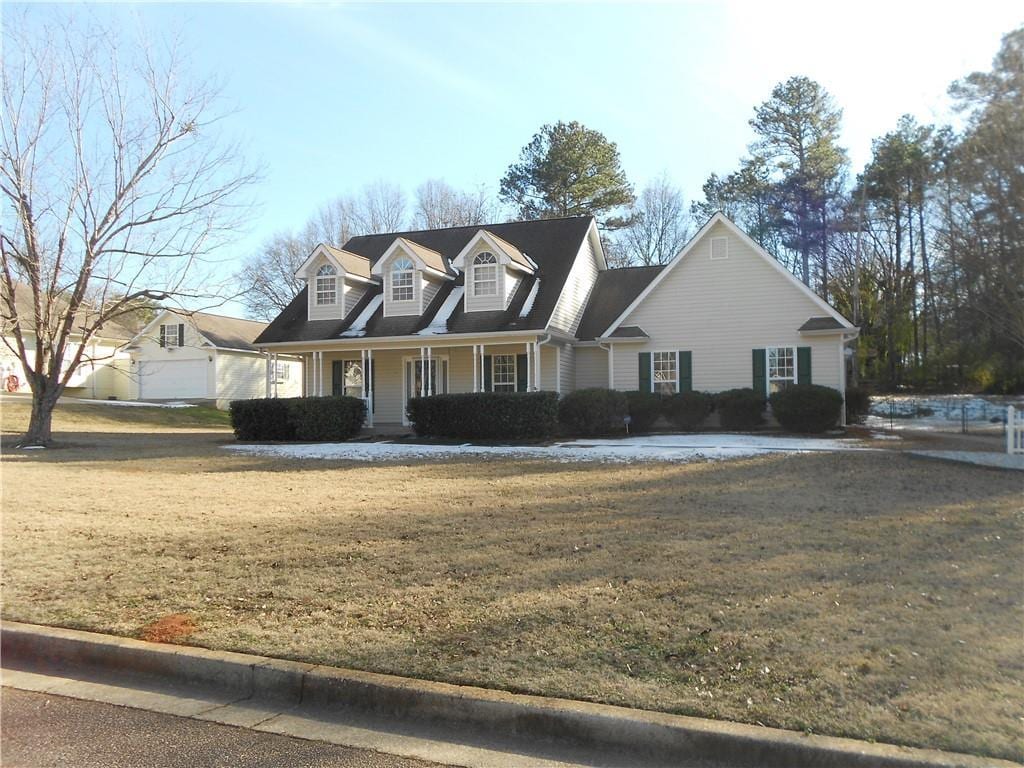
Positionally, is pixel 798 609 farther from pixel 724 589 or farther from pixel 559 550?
pixel 559 550

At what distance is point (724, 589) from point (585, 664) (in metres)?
1.63

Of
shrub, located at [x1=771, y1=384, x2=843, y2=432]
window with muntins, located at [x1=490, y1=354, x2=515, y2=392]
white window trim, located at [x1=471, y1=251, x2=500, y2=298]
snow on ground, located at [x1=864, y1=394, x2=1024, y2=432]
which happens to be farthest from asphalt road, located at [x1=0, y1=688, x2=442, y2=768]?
snow on ground, located at [x1=864, y1=394, x2=1024, y2=432]

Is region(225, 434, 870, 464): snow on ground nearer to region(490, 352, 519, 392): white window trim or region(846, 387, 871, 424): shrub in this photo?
region(846, 387, 871, 424): shrub

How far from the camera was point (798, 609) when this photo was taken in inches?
198

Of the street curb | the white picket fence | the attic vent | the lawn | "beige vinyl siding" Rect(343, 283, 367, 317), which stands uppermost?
the attic vent

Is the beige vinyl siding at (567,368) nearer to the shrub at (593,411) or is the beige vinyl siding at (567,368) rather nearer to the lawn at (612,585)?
the shrub at (593,411)

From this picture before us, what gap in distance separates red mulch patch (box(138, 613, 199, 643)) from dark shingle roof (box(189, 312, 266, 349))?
33793 millimetres

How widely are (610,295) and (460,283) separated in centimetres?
530

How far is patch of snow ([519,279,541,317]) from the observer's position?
22344 mm

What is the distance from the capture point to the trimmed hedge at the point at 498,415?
19203 mm

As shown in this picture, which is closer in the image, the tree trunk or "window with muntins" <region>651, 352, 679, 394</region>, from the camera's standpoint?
the tree trunk

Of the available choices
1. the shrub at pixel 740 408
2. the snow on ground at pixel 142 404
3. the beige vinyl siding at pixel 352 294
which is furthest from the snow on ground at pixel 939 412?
the snow on ground at pixel 142 404

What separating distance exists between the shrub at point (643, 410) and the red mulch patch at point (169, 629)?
1677cm

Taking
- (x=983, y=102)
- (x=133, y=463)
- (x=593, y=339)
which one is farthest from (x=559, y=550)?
(x=983, y=102)
